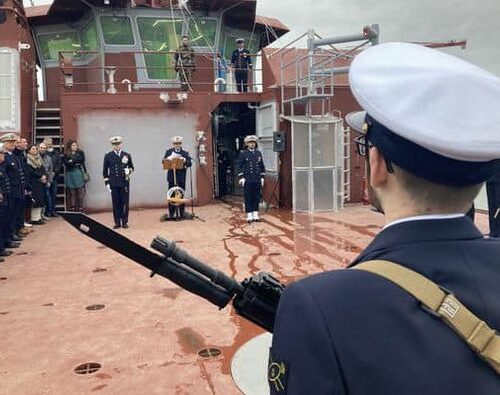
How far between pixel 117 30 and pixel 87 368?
38.8ft

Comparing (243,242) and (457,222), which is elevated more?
(457,222)

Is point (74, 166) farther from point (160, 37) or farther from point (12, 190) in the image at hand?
point (160, 37)

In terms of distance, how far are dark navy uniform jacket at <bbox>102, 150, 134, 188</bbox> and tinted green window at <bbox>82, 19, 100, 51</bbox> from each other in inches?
226

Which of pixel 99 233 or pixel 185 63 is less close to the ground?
pixel 185 63

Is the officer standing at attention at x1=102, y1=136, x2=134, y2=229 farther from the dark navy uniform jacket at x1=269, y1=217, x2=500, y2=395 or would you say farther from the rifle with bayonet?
the dark navy uniform jacket at x1=269, y1=217, x2=500, y2=395

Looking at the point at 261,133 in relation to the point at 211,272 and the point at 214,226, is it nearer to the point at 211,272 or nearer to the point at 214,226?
the point at 214,226

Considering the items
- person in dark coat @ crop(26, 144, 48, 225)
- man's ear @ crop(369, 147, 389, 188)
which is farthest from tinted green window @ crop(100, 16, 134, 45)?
man's ear @ crop(369, 147, 389, 188)

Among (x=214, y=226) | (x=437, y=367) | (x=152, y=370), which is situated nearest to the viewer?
(x=437, y=367)

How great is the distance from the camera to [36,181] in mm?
10297

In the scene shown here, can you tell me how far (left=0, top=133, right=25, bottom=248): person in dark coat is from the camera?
821cm

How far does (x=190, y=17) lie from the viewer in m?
14.1

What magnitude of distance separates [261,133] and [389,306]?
484 inches

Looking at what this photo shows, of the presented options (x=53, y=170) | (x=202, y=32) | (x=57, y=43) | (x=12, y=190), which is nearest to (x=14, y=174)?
(x=12, y=190)

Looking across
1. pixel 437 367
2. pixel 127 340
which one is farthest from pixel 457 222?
pixel 127 340
